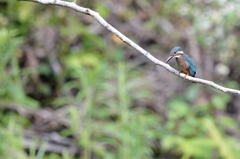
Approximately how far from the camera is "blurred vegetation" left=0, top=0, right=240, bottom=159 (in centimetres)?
294

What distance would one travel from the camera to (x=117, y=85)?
3775mm

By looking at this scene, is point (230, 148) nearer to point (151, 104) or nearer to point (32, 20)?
Result: point (151, 104)

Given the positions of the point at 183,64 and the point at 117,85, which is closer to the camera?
the point at 183,64

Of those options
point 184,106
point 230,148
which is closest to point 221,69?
point 184,106

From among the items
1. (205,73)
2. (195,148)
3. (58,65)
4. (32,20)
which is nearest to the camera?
(195,148)

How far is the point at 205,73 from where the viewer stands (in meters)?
4.21

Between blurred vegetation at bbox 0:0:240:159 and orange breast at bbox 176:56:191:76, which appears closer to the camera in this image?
orange breast at bbox 176:56:191:76

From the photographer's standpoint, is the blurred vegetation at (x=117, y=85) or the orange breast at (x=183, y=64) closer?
the orange breast at (x=183, y=64)

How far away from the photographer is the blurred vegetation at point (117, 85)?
2.94 m

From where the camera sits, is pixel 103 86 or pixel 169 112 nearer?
pixel 103 86

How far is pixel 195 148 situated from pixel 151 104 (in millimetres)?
830

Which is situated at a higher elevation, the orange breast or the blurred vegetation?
the blurred vegetation

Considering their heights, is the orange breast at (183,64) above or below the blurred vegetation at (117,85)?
below

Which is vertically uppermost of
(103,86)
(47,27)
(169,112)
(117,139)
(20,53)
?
(47,27)
